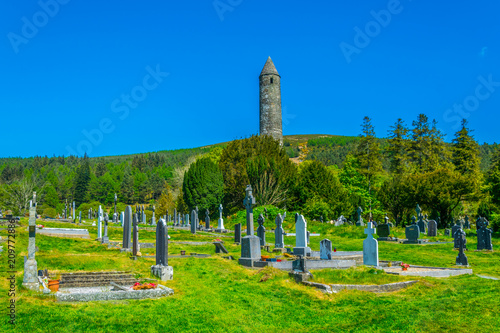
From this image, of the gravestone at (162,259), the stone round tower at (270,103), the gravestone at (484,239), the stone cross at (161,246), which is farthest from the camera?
the stone round tower at (270,103)

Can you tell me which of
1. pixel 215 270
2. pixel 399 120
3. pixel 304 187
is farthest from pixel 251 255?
pixel 399 120

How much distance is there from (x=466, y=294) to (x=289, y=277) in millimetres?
4132

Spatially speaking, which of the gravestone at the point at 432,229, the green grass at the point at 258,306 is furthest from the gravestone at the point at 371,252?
the gravestone at the point at 432,229

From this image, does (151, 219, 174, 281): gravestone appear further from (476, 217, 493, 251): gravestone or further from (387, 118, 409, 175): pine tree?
(387, 118, 409, 175): pine tree

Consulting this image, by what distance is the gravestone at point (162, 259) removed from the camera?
11008 millimetres

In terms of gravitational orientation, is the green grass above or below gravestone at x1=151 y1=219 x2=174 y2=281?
below

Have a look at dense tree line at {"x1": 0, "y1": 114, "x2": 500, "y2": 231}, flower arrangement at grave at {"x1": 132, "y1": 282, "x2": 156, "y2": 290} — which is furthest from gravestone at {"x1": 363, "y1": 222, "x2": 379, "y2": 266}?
dense tree line at {"x1": 0, "y1": 114, "x2": 500, "y2": 231}

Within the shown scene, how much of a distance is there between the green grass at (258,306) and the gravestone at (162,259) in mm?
276

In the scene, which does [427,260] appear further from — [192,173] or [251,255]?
[192,173]

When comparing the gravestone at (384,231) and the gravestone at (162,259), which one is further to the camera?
the gravestone at (384,231)

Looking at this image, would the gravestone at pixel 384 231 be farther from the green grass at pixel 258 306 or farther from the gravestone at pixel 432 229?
the green grass at pixel 258 306

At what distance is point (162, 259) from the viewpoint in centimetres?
1135

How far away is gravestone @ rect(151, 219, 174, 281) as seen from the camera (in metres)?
11.0

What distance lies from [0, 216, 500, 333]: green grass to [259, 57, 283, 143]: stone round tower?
46.0 meters
